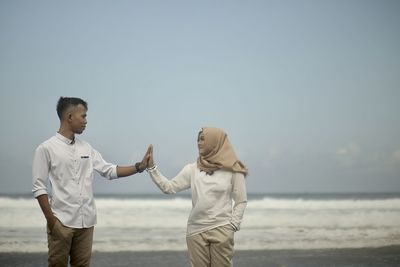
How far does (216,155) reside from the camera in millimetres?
3906

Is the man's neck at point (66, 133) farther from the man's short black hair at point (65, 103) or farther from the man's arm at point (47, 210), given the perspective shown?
the man's arm at point (47, 210)

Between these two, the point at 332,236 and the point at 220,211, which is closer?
the point at 220,211

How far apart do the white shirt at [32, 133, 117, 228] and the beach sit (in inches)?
120

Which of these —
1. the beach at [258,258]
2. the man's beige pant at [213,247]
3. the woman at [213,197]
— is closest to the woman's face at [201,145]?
the woman at [213,197]

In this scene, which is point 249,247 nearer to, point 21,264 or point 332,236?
point 332,236

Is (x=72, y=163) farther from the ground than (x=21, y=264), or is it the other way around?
(x=72, y=163)

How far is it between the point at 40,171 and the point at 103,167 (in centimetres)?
55

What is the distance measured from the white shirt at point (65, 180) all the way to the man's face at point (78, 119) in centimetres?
11

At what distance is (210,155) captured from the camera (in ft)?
12.9

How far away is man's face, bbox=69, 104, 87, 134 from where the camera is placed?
11.6ft

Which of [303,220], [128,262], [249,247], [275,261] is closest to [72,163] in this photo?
[128,262]

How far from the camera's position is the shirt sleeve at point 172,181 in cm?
399

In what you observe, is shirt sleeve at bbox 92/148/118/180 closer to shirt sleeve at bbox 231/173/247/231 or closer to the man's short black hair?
the man's short black hair

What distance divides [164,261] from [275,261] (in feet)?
4.94
